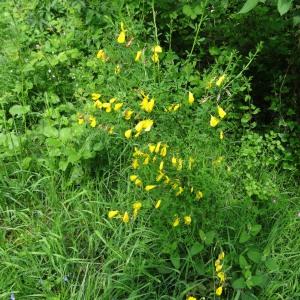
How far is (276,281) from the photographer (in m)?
2.26

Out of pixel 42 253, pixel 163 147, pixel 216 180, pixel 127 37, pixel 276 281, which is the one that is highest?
pixel 127 37

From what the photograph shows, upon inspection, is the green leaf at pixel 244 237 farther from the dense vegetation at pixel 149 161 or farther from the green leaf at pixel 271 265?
the green leaf at pixel 271 265

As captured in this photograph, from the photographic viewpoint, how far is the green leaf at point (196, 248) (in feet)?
7.06

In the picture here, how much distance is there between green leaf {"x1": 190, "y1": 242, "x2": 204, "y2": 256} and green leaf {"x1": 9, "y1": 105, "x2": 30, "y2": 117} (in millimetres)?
1404

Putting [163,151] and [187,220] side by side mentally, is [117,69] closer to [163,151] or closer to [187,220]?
[163,151]

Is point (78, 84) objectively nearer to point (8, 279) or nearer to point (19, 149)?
point (19, 149)

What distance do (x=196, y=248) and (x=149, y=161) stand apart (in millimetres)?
426

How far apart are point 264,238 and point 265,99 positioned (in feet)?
3.32

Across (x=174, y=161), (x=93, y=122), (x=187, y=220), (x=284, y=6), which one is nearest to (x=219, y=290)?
(x=187, y=220)

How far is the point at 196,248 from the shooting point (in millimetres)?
2156

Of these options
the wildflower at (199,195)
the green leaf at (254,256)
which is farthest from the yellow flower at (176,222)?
the green leaf at (254,256)

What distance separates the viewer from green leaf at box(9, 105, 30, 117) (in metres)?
3.00

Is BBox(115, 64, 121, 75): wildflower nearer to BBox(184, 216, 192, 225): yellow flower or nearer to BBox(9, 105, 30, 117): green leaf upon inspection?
BBox(9, 105, 30, 117): green leaf

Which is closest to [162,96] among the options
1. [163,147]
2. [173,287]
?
[163,147]
